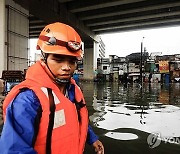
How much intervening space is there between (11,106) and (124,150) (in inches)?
111

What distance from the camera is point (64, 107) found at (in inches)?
59.4

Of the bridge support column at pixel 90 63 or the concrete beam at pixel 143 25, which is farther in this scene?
the bridge support column at pixel 90 63

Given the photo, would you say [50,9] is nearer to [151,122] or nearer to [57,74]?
[151,122]

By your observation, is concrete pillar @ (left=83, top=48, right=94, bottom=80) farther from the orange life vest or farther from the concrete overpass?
the orange life vest

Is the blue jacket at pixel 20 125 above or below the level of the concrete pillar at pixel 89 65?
below

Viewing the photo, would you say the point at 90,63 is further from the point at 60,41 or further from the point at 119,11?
the point at 60,41

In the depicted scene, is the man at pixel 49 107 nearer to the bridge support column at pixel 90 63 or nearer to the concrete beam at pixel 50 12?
the concrete beam at pixel 50 12

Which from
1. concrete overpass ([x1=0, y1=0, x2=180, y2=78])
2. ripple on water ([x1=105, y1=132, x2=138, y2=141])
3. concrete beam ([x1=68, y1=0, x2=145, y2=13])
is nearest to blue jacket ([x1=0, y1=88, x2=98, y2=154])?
ripple on water ([x1=105, y1=132, x2=138, y2=141])

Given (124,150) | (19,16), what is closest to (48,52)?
(124,150)

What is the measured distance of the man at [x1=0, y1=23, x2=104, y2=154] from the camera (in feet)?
4.30

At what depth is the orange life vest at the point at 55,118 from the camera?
1382 millimetres

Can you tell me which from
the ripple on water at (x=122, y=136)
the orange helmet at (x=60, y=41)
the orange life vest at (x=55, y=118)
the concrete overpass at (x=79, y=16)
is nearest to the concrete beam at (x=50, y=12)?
the concrete overpass at (x=79, y=16)

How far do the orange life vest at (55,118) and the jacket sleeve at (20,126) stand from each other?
0.19 ft

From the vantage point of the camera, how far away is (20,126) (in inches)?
51.6
